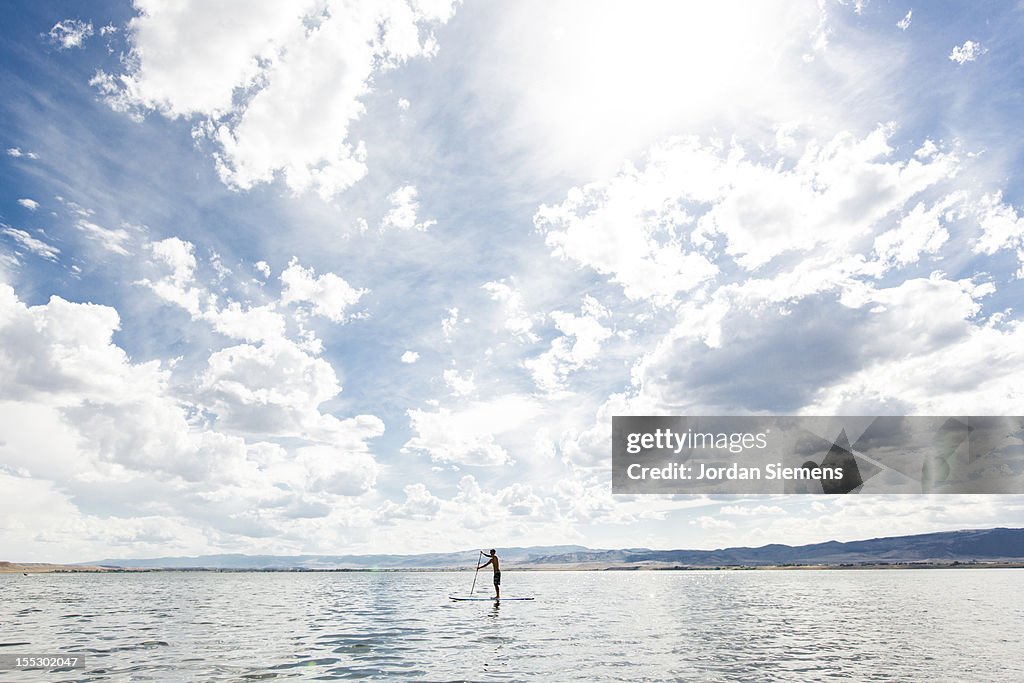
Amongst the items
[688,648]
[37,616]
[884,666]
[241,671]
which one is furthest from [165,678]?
[37,616]

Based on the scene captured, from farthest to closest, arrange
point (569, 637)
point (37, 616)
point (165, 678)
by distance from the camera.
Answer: point (37, 616) → point (569, 637) → point (165, 678)

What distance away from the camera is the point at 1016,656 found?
124 feet

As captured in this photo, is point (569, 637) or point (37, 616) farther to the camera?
point (37, 616)

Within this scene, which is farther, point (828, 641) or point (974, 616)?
point (974, 616)

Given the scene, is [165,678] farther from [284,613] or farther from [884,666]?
[284,613]

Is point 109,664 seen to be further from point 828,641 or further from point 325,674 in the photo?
point 828,641

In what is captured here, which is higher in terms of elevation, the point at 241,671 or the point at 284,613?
the point at 241,671

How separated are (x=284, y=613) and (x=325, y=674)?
4327cm

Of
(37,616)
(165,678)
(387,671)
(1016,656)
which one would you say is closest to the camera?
(165,678)

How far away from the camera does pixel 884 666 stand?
1318 inches

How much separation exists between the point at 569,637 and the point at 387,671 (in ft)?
53.7

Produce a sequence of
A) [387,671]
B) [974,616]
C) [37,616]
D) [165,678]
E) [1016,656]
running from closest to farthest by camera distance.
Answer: [165,678]
[387,671]
[1016,656]
[37,616]
[974,616]

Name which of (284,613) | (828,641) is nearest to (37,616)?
(284,613)

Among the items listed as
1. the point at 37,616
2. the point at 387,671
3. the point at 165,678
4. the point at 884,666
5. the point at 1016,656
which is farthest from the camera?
the point at 37,616
